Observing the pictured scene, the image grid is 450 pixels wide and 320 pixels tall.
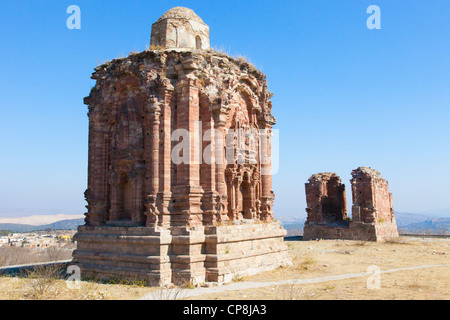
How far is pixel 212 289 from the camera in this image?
1192cm

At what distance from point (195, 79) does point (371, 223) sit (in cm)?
2164

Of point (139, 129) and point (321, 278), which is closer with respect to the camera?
point (321, 278)

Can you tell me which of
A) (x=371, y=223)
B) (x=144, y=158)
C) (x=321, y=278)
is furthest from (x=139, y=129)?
(x=371, y=223)

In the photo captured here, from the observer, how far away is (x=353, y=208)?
103 feet

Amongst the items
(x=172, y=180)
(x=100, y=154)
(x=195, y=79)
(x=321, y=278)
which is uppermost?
(x=195, y=79)

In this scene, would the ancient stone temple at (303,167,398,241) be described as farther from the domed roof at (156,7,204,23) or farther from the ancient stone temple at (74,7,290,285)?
the domed roof at (156,7,204,23)

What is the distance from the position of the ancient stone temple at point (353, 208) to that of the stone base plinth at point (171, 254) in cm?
1826

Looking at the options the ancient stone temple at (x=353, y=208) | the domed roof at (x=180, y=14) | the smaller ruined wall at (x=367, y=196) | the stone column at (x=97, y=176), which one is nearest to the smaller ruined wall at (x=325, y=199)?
the ancient stone temple at (x=353, y=208)

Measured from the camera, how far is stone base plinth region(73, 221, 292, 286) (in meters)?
12.6

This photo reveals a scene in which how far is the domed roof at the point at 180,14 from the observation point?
55.3ft

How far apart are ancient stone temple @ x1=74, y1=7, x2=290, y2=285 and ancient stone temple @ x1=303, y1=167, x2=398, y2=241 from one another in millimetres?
16297

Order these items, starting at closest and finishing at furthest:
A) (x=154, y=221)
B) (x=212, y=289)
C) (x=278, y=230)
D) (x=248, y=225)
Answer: (x=212, y=289) < (x=154, y=221) < (x=248, y=225) < (x=278, y=230)

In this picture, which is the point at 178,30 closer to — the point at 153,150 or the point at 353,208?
the point at 153,150

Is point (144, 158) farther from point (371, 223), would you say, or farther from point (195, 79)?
point (371, 223)
